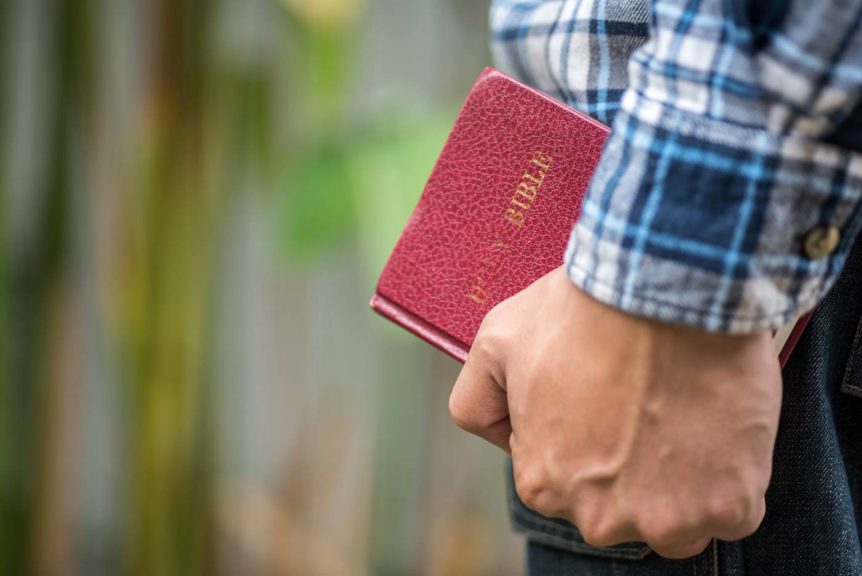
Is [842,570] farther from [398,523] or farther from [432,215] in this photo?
[398,523]

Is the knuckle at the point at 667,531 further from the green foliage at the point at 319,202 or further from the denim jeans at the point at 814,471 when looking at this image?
the green foliage at the point at 319,202

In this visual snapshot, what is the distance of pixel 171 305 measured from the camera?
3.36ft

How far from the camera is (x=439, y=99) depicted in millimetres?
1210

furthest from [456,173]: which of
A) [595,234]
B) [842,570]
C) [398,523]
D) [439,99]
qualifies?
[398,523]

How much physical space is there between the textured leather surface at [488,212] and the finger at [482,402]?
0.14ft

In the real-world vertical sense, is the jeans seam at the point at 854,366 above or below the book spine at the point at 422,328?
above

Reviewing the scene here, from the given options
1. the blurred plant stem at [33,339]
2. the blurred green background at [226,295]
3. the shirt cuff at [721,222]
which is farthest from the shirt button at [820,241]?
the blurred plant stem at [33,339]

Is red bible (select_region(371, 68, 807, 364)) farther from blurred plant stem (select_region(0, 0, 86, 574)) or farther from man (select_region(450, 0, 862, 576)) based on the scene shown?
blurred plant stem (select_region(0, 0, 86, 574))

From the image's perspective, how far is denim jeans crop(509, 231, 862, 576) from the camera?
43 centimetres

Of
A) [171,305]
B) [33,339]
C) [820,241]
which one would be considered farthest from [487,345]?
[33,339]

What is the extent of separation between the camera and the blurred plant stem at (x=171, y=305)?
99 centimetres

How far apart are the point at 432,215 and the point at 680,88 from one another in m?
0.17

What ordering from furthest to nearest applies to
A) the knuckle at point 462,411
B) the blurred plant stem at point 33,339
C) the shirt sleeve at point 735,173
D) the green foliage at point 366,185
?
the blurred plant stem at point 33,339 → the green foliage at point 366,185 → the knuckle at point 462,411 → the shirt sleeve at point 735,173

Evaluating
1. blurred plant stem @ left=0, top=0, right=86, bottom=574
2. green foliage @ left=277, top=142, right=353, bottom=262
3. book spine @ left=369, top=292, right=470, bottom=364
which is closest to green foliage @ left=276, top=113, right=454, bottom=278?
green foliage @ left=277, top=142, right=353, bottom=262
